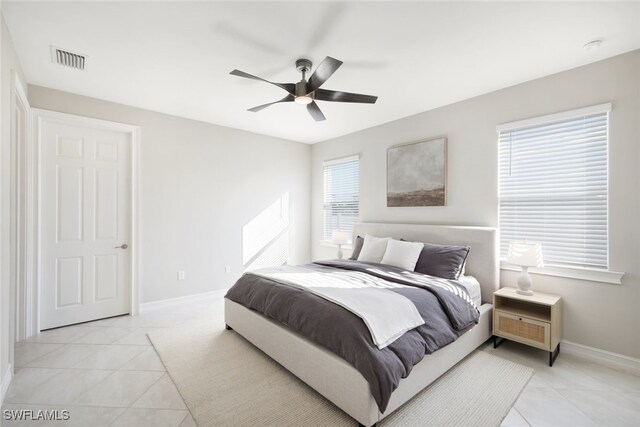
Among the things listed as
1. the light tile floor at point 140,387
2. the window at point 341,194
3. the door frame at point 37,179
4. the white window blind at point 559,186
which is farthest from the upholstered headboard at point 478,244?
the door frame at point 37,179

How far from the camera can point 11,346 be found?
2.30m

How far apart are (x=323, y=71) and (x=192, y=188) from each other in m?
2.87

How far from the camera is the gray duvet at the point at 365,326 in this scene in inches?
68.4

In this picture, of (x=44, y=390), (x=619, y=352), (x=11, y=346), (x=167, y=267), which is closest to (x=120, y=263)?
(x=167, y=267)

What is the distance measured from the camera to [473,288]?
302 centimetres

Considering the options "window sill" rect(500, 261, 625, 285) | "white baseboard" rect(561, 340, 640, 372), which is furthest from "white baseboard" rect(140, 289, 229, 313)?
"white baseboard" rect(561, 340, 640, 372)

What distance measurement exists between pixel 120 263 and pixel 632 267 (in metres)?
5.33

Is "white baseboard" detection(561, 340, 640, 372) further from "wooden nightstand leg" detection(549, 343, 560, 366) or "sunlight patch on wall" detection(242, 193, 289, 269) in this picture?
"sunlight patch on wall" detection(242, 193, 289, 269)

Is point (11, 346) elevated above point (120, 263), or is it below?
below

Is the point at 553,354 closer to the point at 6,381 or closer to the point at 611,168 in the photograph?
the point at 611,168

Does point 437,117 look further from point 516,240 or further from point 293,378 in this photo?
point 293,378

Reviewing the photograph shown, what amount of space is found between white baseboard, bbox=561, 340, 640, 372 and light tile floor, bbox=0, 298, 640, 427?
52 millimetres

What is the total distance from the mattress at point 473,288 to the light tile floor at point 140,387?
0.45 metres

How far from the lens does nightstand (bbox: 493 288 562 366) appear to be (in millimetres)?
2551
